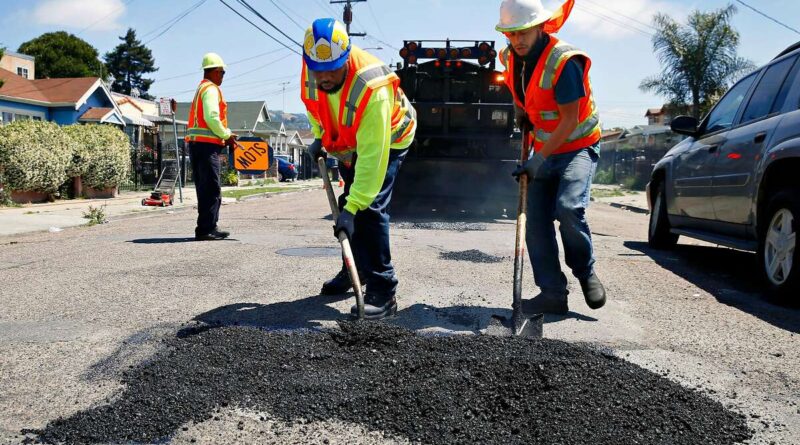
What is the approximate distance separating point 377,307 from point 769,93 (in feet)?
12.7

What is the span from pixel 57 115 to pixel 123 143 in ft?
63.6

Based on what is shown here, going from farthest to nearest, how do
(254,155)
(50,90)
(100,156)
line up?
(50,90) → (254,155) → (100,156)

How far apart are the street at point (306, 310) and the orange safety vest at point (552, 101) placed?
117cm

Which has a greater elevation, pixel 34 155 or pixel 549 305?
pixel 34 155

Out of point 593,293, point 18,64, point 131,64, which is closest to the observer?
point 593,293

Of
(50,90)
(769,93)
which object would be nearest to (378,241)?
(769,93)

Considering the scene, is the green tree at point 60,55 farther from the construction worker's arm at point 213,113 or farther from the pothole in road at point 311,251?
the pothole in road at point 311,251

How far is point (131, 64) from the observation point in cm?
8094

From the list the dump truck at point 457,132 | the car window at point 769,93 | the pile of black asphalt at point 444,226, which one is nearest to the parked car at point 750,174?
the car window at point 769,93

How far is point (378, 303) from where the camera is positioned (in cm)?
436

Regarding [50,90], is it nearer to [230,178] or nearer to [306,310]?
[230,178]

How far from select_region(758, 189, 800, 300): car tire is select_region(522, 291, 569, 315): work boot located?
165 centimetres

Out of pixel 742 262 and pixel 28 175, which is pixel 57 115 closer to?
pixel 28 175

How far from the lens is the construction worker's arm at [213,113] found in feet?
25.8
